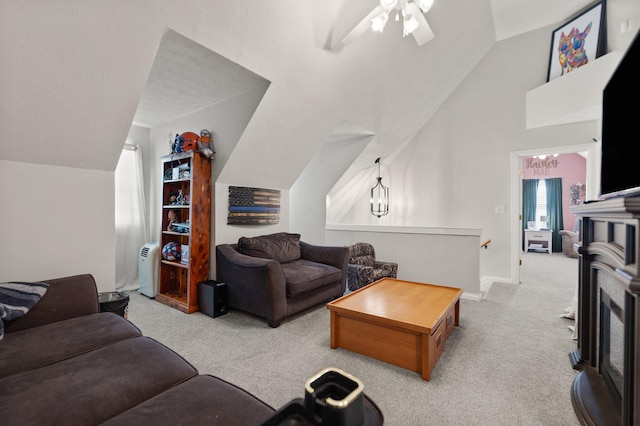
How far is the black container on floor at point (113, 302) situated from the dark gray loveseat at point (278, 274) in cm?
94

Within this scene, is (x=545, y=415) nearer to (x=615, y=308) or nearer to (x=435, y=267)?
(x=615, y=308)

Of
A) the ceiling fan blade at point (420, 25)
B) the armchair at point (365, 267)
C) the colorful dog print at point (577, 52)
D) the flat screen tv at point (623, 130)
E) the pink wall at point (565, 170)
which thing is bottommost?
the armchair at point (365, 267)

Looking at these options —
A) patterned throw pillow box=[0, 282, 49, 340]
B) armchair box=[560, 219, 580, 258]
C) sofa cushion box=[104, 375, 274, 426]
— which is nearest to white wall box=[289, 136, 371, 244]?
patterned throw pillow box=[0, 282, 49, 340]

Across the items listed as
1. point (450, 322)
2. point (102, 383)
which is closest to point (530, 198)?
point (450, 322)

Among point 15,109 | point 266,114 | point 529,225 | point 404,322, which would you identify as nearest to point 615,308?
point 404,322

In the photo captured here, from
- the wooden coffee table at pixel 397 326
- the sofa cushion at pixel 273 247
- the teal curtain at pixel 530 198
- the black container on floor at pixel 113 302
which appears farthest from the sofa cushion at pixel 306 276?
the teal curtain at pixel 530 198

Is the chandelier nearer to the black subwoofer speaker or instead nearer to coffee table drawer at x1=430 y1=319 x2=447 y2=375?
coffee table drawer at x1=430 y1=319 x2=447 y2=375

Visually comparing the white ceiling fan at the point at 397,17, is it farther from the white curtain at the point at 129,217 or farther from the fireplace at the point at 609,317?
the white curtain at the point at 129,217

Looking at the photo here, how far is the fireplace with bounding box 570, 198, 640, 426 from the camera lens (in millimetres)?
1055

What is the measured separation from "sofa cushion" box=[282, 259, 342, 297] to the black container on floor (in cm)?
135

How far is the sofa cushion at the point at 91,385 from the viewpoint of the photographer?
0.92 meters

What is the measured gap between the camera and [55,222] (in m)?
2.25

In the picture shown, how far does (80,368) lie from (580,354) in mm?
2938

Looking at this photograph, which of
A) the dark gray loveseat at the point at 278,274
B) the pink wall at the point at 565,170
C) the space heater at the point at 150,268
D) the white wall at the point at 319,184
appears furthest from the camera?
the pink wall at the point at 565,170
